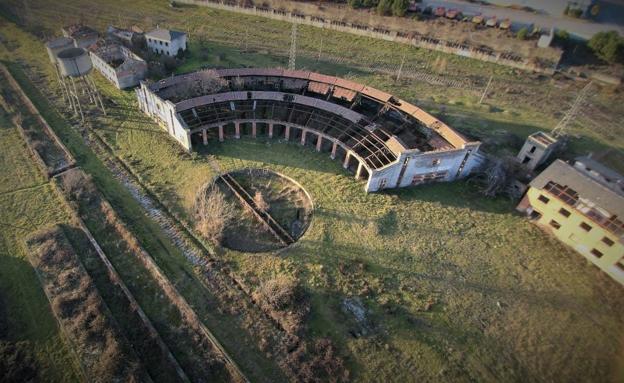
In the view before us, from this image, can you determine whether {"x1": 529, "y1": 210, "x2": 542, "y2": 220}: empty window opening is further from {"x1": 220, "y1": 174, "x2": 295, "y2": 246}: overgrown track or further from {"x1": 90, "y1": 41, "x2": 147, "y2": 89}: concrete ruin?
{"x1": 90, "y1": 41, "x2": 147, "y2": 89}: concrete ruin

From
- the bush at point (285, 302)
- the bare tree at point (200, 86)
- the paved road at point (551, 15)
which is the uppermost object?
the paved road at point (551, 15)

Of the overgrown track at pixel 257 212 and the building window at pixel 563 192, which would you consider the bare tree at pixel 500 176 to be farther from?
the overgrown track at pixel 257 212

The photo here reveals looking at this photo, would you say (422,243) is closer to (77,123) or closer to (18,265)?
(18,265)

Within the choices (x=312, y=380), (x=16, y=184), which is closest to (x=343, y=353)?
(x=312, y=380)

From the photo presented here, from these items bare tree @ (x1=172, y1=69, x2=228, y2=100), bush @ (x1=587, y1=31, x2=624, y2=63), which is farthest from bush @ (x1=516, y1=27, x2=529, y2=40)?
bare tree @ (x1=172, y1=69, x2=228, y2=100)

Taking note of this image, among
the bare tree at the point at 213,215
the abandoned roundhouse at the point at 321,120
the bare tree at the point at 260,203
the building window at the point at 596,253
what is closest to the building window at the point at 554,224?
the building window at the point at 596,253
